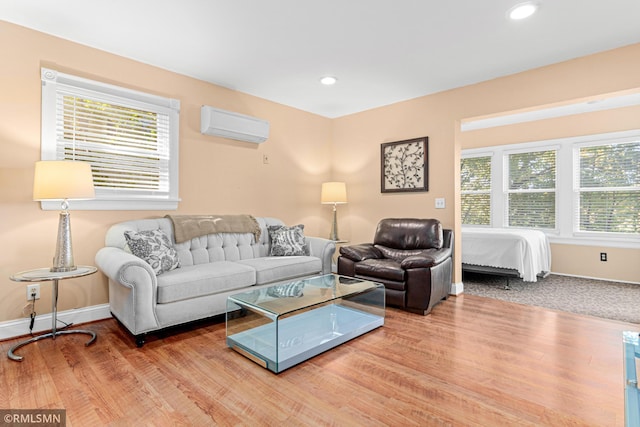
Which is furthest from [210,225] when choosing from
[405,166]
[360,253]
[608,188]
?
[608,188]

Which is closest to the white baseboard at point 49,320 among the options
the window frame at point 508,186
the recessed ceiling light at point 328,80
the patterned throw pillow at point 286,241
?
the patterned throw pillow at point 286,241

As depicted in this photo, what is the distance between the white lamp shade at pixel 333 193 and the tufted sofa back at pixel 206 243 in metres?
1.01

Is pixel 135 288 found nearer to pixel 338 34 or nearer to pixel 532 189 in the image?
pixel 338 34

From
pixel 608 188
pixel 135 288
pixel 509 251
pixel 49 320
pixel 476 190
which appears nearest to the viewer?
pixel 135 288

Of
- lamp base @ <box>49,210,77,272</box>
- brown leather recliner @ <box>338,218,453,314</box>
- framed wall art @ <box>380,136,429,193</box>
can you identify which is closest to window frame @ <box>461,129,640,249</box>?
framed wall art @ <box>380,136,429,193</box>

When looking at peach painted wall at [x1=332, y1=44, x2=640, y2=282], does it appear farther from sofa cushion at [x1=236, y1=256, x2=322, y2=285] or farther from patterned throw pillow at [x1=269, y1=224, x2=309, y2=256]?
sofa cushion at [x1=236, y1=256, x2=322, y2=285]

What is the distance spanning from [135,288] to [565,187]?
5.85 m

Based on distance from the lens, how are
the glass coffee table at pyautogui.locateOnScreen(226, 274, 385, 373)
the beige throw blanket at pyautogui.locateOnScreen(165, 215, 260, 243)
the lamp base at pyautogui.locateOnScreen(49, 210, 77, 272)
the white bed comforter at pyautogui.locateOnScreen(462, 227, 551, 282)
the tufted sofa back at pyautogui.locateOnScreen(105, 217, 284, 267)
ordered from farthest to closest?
the white bed comforter at pyautogui.locateOnScreen(462, 227, 551, 282) < the beige throw blanket at pyautogui.locateOnScreen(165, 215, 260, 243) < the tufted sofa back at pyautogui.locateOnScreen(105, 217, 284, 267) < the lamp base at pyautogui.locateOnScreen(49, 210, 77, 272) < the glass coffee table at pyautogui.locateOnScreen(226, 274, 385, 373)

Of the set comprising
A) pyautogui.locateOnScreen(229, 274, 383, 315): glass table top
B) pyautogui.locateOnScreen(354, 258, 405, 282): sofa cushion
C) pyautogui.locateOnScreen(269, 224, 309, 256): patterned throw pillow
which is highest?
pyautogui.locateOnScreen(269, 224, 309, 256): patterned throw pillow

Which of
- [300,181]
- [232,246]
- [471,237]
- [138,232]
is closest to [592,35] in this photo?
[471,237]

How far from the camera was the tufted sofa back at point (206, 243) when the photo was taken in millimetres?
2975

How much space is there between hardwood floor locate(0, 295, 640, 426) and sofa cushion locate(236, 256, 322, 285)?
0.63m

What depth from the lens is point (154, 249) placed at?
281 centimetres

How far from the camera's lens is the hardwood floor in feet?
5.48
